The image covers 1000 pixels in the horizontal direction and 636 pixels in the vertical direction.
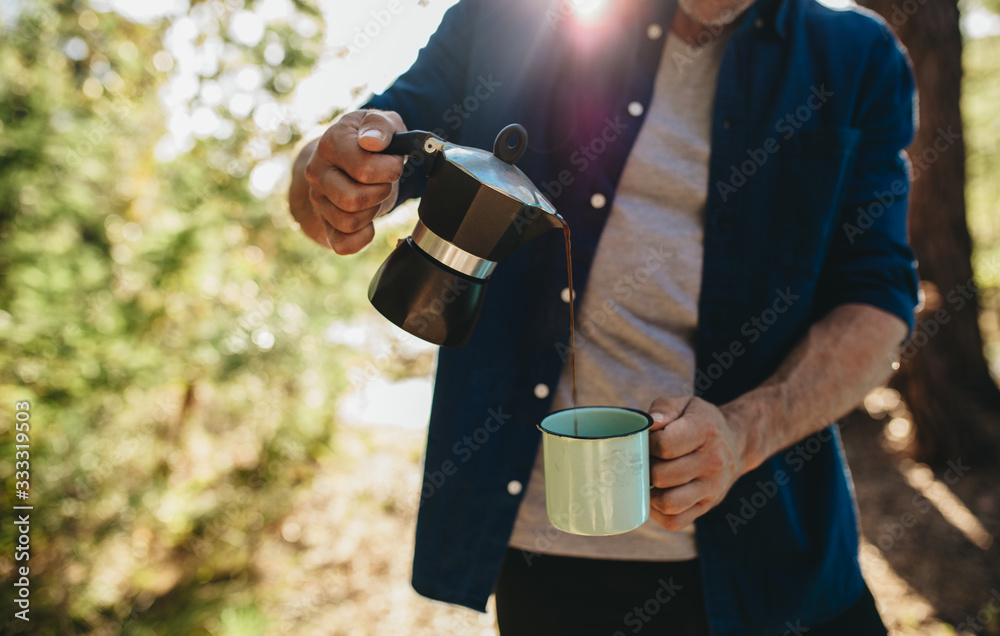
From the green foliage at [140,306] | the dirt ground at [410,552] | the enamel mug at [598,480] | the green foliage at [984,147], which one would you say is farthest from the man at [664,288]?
the green foliage at [984,147]

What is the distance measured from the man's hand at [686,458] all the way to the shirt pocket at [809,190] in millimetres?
521

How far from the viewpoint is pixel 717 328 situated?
1377 mm

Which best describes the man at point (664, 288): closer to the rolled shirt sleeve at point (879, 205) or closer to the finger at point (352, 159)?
the rolled shirt sleeve at point (879, 205)

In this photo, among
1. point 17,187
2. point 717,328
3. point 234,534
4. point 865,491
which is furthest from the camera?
point 865,491

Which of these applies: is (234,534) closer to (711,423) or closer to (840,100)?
(711,423)

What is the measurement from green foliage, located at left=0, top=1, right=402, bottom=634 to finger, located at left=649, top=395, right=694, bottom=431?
2.46 metres

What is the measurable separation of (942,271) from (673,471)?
4.31 m

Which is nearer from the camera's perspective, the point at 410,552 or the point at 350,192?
the point at 350,192

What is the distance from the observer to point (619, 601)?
136 centimetres

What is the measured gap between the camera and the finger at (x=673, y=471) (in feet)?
3.40

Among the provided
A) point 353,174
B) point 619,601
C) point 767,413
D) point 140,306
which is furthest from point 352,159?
point 140,306

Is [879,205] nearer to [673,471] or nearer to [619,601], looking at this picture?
[673,471]

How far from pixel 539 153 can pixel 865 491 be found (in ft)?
13.6

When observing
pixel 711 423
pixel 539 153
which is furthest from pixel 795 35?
pixel 711 423
